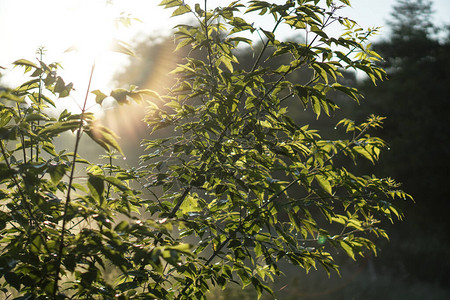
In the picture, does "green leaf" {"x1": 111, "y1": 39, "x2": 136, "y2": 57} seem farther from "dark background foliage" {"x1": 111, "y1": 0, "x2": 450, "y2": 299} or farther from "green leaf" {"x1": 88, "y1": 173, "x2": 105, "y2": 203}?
"dark background foliage" {"x1": 111, "y1": 0, "x2": 450, "y2": 299}

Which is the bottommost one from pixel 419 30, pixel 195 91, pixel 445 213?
pixel 445 213

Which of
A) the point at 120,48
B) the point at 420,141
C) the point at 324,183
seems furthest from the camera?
the point at 420,141

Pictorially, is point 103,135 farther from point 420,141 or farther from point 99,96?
point 420,141

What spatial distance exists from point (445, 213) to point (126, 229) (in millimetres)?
11896

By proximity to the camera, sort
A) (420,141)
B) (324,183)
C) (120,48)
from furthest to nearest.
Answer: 1. (420,141)
2. (324,183)
3. (120,48)

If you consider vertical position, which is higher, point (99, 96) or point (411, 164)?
point (411, 164)

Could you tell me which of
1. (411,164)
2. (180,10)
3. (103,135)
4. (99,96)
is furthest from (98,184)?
(411,164)

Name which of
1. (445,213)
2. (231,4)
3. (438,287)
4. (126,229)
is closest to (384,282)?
(438,287)

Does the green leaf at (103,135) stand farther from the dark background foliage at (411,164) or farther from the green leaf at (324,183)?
the dark background foliage at (411,164)

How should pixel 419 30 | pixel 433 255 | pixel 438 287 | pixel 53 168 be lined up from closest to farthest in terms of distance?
pixel 53 168 → pixel 438 287 → pixel 433 255 → pixel 419 30

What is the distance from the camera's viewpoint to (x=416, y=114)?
36.9 feet

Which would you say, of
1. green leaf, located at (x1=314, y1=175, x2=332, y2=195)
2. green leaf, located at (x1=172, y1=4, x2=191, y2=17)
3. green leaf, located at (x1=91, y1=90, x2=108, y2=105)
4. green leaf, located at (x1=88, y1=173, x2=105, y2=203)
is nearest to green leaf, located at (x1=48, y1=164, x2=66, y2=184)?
green leaf, located at (x1=88, y1=173, x2=105, y2=203)

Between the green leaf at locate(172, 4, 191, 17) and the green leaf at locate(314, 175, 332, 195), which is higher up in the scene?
the green leaf at locate(172, 4, 191, 17)

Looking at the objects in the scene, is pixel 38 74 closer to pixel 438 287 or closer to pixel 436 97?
pixel 438 287
